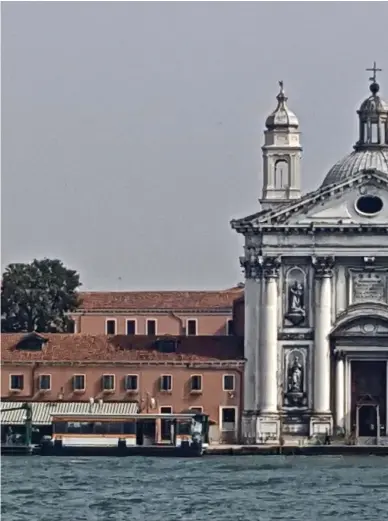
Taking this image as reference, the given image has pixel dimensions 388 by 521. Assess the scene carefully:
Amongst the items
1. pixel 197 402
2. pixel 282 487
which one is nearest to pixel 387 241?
pixel 197 402

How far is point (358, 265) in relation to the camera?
90.1 m

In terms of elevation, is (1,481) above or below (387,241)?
below

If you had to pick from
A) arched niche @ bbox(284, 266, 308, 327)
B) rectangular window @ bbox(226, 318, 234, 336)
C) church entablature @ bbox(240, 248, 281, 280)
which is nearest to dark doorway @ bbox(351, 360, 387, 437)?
arched niche @ bbox(284, 266, 308, 327)

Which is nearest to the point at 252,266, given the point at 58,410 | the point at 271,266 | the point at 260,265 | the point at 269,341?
the point at 260,265

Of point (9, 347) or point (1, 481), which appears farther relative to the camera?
point (9, 347)

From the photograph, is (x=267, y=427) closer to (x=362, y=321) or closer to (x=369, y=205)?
(x=362, y=321)

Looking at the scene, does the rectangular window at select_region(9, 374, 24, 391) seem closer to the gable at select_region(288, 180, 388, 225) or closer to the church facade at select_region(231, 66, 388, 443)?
the church facade at select_region(231, 66, 388, 443)

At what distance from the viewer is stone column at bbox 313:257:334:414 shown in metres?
90.1

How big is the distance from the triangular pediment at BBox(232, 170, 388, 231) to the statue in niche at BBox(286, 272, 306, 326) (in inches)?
68.6

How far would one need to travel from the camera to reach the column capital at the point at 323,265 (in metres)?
89.9

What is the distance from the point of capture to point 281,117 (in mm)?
92938

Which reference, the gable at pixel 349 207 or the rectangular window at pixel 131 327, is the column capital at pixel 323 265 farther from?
the rectangular window at pixel 131 327

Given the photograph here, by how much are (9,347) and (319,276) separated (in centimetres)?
983

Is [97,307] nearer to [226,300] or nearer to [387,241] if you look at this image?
[226,300]
